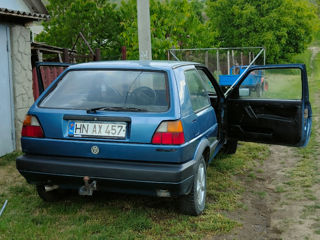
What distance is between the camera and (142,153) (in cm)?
370

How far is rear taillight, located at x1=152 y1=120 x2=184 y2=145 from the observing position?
3682 millimetres

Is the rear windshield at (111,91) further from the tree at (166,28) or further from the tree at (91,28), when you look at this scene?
the tree at (91,28)

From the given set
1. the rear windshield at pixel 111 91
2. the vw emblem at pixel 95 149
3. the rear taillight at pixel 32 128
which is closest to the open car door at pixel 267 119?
the rear windshield at pixel 111 91

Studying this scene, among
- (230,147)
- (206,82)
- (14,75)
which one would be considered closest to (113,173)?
(206,82)

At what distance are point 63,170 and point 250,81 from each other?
1359 centimetres

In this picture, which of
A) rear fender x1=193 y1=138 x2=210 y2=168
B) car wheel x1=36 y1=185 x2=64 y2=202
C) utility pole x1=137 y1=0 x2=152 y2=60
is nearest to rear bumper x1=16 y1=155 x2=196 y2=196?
rear fender x1=193 y1=138 x2=210 y2=168

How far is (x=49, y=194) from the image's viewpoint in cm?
457

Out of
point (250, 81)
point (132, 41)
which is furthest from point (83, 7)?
point (250, 81)

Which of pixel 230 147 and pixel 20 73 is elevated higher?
pixel 20 73

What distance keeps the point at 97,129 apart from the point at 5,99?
12.1 ft

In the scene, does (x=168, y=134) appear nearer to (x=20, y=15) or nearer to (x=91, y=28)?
(x=20, y=15)

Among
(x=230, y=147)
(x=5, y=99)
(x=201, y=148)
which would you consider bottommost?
(x=230, y=147)

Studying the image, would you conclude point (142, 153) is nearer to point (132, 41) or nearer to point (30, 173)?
point (30, 173)

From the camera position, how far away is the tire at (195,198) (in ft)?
13.5
